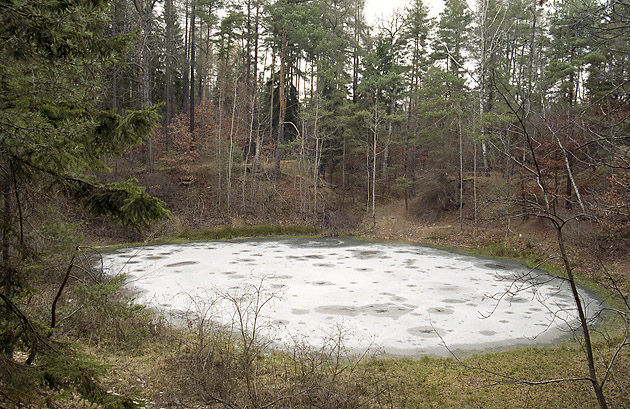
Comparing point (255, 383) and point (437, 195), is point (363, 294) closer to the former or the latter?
point (255, 383)

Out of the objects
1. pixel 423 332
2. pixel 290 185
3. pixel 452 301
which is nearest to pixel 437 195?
pixel 290 185

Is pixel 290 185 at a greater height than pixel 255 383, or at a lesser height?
greater

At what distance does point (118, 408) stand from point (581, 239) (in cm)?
1515

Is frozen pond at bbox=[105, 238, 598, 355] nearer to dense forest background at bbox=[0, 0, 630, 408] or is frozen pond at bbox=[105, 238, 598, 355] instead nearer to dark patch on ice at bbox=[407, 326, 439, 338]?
dark patch on ice at bbox=[407, 326, 439, 338]

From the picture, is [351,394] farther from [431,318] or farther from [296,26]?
[296,26]

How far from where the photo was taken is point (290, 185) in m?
28.5

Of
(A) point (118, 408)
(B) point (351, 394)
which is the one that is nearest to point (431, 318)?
(B) point (351, 394)

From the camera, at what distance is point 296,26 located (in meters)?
27.4

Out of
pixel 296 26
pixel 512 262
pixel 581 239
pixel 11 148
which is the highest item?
pixel 296 26

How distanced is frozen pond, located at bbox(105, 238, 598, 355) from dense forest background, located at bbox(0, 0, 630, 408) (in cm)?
78

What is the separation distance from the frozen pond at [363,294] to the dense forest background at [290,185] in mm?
779

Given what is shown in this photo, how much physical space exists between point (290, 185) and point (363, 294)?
18440mm

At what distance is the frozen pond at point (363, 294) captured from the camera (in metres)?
7.77

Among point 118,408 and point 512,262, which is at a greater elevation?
point 118,408
